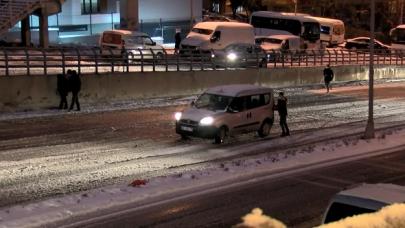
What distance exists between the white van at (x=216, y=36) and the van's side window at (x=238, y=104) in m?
19.3

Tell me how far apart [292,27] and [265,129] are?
34.7 metres

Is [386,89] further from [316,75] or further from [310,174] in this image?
[310,174]

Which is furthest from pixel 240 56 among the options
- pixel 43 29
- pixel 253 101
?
pixel 253 101

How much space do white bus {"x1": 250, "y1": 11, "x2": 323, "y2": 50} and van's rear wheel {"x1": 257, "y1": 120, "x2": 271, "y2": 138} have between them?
32887 millimetres

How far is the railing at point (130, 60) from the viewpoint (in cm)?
2710

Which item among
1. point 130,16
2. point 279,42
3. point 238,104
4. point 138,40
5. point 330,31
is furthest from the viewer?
point 330,31

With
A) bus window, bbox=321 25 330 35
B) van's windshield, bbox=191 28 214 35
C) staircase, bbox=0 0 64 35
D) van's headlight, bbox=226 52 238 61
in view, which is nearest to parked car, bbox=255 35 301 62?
van's windshield, bbox=191 28 214 35

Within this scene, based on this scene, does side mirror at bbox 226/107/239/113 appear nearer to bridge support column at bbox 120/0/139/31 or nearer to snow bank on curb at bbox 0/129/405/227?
snow bank on curb at bbox 0/129/405/227

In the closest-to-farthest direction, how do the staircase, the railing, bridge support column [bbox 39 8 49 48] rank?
the railing < the staircase < bridge support column [bbox 39 8 49 48]

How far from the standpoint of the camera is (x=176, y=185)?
44.2 ft

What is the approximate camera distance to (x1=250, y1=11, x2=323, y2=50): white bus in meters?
54.0

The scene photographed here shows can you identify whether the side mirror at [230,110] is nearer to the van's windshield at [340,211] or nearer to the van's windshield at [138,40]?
the van's windshield at [340,211]

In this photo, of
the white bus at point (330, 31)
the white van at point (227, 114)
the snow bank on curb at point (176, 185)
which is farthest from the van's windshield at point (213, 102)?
the white bus at point (330, 31)

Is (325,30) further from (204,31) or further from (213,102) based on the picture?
(213,102)
